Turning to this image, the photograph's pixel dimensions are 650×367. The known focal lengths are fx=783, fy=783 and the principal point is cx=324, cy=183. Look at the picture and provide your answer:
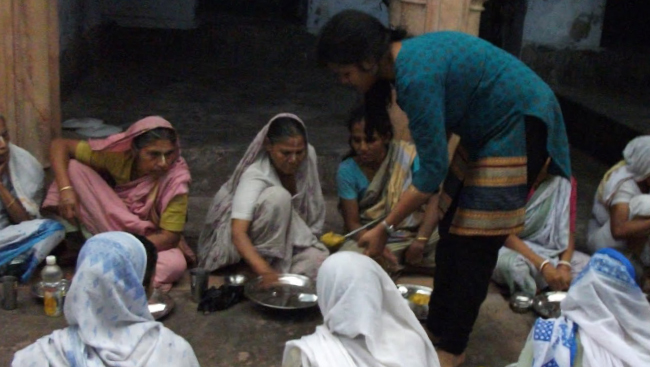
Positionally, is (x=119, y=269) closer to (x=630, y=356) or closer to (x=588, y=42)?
(x=630, y=356)

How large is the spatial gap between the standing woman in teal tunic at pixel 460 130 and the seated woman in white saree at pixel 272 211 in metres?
0.85

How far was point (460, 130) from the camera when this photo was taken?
288 centimetres

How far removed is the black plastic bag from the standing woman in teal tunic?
1019 mm

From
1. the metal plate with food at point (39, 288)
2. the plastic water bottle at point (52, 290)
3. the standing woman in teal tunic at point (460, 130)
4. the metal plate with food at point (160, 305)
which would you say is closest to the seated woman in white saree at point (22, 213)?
the metal plate with food at point (39, 288)

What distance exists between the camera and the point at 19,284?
12.4ft

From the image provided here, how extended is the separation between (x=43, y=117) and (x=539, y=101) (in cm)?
282

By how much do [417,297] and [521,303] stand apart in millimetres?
514

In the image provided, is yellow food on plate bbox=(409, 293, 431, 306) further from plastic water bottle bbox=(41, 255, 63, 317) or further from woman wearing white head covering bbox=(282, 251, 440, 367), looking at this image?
plastic water bottle bbox=(41, 255, 63, 317)

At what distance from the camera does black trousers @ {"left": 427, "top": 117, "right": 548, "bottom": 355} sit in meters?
2.95

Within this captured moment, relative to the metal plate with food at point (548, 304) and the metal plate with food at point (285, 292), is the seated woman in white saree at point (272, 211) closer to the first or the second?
the metal plate with food at point (285, 292)

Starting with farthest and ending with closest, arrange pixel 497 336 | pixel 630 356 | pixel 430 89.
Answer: pixel 497 336 → pixel 430 89 → pixel 630 356

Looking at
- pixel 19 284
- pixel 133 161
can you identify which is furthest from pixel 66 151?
pixel 19 284

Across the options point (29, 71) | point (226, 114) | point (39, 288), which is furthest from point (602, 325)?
point (226, 114)

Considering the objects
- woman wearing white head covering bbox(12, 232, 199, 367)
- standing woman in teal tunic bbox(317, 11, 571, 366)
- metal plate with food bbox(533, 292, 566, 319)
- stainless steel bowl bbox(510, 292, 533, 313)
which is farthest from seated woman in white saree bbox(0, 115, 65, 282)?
metal plate with food bbox(533, 292, 566, 319)
